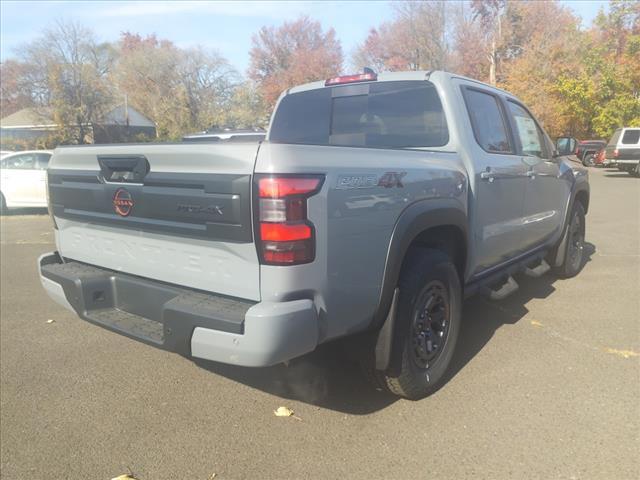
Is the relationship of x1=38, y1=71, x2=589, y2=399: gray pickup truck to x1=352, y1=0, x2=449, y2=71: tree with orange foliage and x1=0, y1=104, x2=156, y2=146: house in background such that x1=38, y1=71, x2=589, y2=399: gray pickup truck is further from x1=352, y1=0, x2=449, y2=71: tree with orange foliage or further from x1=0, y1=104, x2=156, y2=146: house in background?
x1=352, y1=0, x2=449, y2=71: tree with orange foliage

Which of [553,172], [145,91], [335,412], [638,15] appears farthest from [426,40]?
[335,412]

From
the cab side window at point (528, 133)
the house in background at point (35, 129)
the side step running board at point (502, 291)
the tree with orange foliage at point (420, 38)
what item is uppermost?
the tree with orange foliage at point (420, 38)

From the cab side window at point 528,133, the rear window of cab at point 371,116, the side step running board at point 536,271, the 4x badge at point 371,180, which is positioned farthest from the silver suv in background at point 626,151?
the 4x badge at point 371,180

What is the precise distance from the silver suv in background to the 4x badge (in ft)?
73.9

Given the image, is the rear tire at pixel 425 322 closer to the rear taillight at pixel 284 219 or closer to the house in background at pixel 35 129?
the rear taillight at pixel 284 219

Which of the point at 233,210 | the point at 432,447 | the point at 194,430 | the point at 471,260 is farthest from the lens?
the point at 471,260

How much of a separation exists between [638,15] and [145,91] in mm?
41524

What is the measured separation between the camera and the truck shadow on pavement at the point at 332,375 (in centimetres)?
316

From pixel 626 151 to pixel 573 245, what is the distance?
733 inches

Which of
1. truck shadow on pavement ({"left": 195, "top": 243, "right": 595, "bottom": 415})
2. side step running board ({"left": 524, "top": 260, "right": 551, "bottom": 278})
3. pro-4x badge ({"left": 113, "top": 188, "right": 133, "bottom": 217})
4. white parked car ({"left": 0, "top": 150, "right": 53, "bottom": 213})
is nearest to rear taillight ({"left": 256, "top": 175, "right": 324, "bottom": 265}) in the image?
truck shadow on pavement ({"left": 195, "top": 243, "right": 595, "bottom": 415})

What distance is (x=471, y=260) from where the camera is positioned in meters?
3.59

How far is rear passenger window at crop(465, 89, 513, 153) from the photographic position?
3.83m

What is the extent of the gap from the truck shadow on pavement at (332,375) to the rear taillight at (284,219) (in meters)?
0.79

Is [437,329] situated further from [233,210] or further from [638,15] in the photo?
[638,15]
